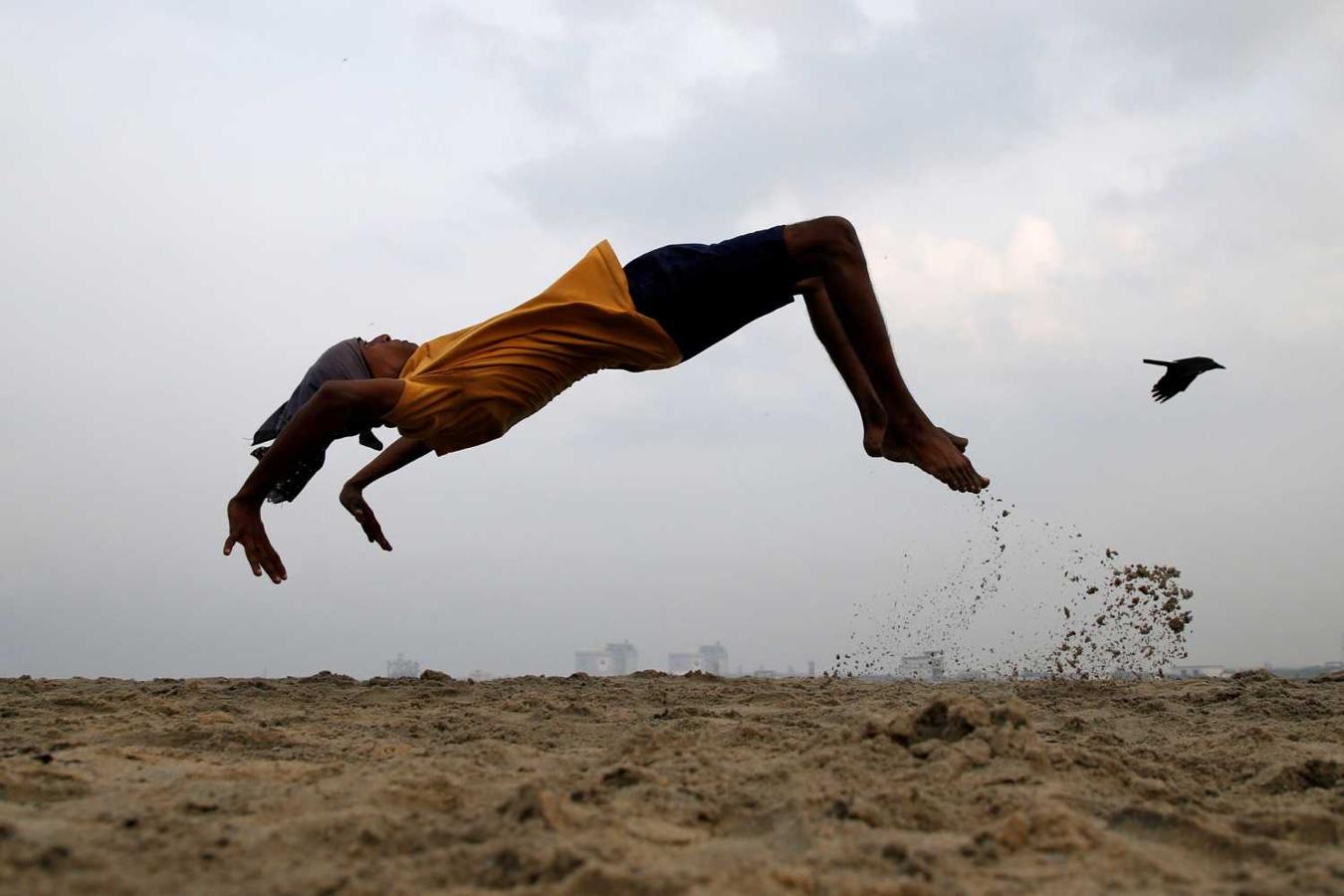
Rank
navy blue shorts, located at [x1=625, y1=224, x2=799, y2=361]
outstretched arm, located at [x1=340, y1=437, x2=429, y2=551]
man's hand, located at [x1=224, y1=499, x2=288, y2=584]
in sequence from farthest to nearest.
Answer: man's hand, located at [x1=224, y1=499, x2=288, y2=584] → outstretched arm, located at [x1=340, y1=437, x2=429, y2=551] → navy blue shorts, located at [x1=625, y1=224, x2=799, y2=361]

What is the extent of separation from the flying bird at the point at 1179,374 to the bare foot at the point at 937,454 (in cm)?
86

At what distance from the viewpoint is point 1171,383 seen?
4008 mm

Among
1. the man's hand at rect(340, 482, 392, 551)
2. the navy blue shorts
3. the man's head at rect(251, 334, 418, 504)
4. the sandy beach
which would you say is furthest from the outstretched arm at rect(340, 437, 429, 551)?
the navy blue shorts

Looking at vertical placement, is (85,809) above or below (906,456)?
below

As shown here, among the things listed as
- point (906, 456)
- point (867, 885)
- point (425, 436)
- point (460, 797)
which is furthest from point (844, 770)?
point (425, 436)

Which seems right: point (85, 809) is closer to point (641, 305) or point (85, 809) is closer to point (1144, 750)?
point (641, 305)

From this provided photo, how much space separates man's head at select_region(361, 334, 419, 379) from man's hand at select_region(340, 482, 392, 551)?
0.57 m

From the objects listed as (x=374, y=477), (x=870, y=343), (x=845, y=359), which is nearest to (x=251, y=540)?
(x=374, y=477)

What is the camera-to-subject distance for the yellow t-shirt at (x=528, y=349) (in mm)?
3668

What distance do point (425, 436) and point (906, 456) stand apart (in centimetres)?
191

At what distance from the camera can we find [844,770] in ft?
7.04

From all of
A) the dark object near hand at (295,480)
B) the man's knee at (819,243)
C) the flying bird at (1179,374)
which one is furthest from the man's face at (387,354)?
Answer: the flying bird at (1179,374)

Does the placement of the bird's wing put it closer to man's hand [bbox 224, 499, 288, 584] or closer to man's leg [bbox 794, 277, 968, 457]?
man's leg [bbox 794, 277, 968, 457]

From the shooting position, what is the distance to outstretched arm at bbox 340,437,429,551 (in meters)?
3.79
